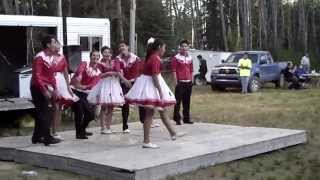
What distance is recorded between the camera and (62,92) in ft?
33.5

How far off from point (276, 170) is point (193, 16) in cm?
6600

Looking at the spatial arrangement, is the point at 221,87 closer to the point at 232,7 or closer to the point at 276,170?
the point at 276,170

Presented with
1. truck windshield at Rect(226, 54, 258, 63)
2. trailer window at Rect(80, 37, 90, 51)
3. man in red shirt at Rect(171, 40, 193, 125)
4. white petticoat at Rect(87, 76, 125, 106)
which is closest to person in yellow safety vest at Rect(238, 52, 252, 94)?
truck windshield at Rect(226, 54, 258, 63)

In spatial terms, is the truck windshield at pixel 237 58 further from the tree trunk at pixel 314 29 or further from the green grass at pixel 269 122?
the tree trunk at pixel 314 29

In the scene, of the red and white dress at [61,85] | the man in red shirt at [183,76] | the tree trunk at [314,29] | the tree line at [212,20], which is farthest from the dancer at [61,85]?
the tree trunk at [314,29]

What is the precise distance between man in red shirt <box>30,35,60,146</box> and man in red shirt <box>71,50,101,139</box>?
82 cm

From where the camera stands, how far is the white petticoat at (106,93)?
36.2 feet

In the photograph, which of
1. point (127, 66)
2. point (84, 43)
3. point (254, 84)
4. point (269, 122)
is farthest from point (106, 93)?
point (254, 84)

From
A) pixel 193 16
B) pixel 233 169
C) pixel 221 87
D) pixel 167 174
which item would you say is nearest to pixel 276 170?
pixel 233 169

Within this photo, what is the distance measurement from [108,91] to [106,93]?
2.1 inches

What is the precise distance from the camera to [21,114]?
15016 mm

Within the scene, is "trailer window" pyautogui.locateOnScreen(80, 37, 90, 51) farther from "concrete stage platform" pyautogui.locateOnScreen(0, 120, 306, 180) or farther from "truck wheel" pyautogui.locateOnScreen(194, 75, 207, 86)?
"truck wheel" pyautogui.locateOnScreen(194, 75, 207, 86)

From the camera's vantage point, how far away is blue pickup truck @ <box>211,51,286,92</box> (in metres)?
27.0

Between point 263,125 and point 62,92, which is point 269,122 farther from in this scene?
point 62,92
